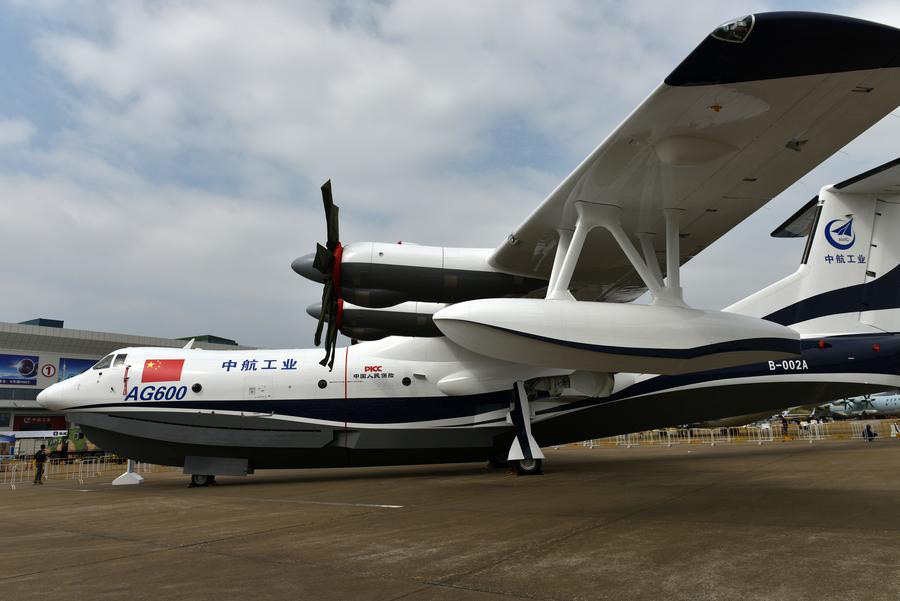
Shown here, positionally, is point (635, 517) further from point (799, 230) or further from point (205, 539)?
point (799, 230)

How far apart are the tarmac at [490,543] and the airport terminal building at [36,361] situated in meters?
44.1

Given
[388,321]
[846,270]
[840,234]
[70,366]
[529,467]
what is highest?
[70,366]

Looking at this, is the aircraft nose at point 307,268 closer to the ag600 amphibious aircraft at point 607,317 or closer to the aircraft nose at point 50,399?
the ag600 amphibious aircraft at point 607,317

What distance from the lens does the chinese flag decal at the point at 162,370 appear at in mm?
12414

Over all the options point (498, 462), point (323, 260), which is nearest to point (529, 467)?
point (498, 462)

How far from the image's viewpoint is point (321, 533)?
19.6 feet

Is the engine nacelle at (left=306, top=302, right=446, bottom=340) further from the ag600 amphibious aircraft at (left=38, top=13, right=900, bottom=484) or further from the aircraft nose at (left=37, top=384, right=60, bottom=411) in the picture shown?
the aircraft nose at (left=37, top=384, right=60, bottom=411)

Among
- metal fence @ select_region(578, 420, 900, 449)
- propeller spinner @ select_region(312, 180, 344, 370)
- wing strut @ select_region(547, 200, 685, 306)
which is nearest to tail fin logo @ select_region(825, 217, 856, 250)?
wing strut @ select_region(547, 200, 685, 306)

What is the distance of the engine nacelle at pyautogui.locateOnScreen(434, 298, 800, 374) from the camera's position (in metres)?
6.41

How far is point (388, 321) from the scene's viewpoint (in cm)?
1038

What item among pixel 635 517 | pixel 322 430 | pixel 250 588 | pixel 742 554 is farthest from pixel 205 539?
pixel 322 430

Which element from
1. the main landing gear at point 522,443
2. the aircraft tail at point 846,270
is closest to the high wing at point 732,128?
the aircraft tail at point 846,270

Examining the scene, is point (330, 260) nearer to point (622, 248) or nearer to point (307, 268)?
point (307, 268)

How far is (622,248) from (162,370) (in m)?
10.4
